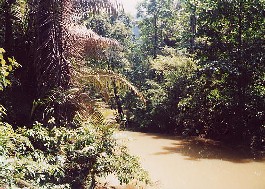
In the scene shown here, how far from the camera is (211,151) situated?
13586 millimetres

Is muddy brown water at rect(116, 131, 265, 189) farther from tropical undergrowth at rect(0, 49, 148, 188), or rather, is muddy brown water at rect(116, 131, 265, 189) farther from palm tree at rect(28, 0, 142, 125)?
palm tree at rect(28, 0, 142, 125)

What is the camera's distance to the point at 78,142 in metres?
6.59

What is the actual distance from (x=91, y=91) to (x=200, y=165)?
4.74 m

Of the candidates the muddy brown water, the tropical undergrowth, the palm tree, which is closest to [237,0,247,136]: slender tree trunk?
the muddy brown water

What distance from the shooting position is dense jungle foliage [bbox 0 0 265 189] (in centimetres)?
625

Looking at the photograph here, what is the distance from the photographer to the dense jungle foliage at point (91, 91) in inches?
246

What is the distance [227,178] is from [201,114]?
715cm

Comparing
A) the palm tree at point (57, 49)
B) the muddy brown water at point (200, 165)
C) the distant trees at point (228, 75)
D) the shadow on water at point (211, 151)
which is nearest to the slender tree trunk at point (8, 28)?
the palm tree at point (57, 49)

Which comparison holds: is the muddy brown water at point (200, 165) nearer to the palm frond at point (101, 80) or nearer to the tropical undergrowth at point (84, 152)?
the tropical undergrowth at point (84, 152)

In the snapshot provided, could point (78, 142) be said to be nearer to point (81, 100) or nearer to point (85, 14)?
point (81, 100)

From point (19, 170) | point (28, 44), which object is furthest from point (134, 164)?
point (28, 44)

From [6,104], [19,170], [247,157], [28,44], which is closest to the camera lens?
[19,170]

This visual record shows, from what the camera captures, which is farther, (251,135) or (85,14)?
(251,135)

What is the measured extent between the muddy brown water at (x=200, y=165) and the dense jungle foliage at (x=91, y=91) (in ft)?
3.14
